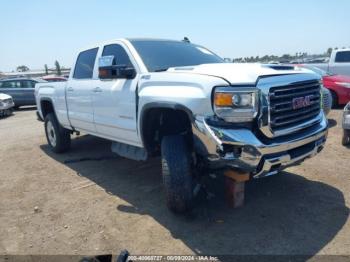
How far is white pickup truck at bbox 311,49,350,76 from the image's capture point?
43.1 ft

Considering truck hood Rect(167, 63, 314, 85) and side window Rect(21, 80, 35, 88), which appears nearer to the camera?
truck hood Rect(167, 63, 314, 85)

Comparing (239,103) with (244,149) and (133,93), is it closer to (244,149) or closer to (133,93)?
(244,149)

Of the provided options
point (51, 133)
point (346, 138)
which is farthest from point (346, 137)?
point (51, 133)

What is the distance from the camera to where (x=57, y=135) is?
7094mm

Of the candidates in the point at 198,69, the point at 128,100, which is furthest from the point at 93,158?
the point at 198,69

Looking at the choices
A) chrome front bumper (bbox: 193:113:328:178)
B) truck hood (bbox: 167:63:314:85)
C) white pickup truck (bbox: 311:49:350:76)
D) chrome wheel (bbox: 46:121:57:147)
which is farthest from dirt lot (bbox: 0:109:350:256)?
white pickup truck (bbox: 311:49:350:76)

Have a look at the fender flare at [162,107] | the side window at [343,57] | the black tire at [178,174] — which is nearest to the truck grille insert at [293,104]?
the fender flare at [162,107]

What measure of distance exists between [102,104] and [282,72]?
2.57 meters

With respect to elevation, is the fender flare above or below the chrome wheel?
above

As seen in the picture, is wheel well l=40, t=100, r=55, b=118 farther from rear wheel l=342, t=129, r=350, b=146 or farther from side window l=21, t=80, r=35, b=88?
side window l=21, t=80, r=35, b=88

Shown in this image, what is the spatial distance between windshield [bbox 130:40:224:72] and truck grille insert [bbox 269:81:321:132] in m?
1.56

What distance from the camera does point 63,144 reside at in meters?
7.16

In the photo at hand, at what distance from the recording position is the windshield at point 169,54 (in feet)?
15.2

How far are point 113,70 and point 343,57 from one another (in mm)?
11540
